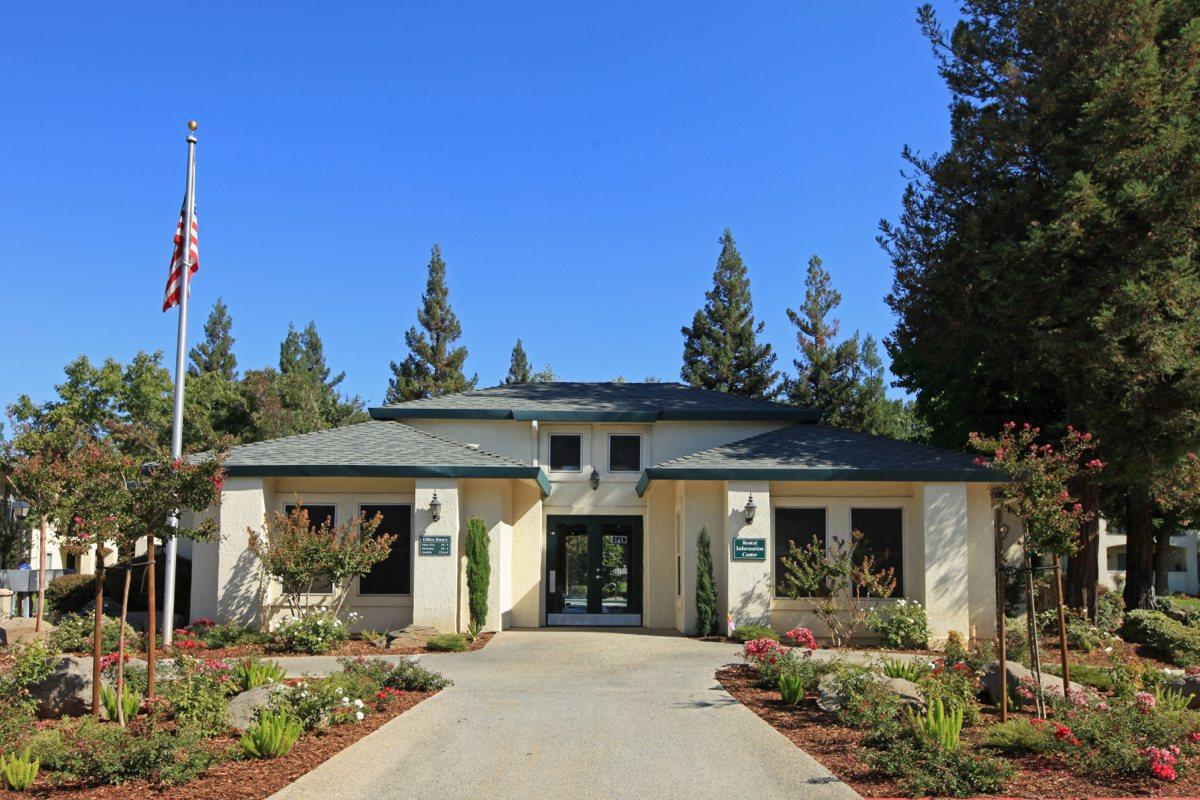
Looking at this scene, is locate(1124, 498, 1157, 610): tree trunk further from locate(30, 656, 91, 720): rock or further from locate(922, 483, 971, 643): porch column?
locate(30, 656, 91, 720): rock

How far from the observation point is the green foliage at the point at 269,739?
868 cm

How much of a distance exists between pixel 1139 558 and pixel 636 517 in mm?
11528

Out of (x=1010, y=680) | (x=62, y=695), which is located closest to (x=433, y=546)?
(x=62, y=695)

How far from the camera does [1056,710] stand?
9.94 metres

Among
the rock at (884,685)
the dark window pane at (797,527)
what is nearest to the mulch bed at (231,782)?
the rock at (884,685)

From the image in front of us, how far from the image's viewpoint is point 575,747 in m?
9.44

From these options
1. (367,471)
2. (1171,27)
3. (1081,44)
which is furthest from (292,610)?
(1171,27)

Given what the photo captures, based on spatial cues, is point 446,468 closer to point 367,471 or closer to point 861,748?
point 367,471

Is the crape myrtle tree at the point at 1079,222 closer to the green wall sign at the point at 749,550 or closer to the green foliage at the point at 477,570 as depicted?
the green wall sign at the point at 749,550

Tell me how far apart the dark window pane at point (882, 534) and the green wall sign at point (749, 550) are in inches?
79.3

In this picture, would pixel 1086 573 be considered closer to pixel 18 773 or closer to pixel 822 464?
pixel 822 464

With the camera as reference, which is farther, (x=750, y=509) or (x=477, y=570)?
(x=477, y=570)

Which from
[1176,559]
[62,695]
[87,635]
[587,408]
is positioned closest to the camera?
[62,695]

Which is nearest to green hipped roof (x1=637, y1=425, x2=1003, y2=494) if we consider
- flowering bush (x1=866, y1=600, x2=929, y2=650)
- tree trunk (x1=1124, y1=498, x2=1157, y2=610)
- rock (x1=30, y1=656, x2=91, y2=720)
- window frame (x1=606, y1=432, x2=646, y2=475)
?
window frame (x1=606, y1=432, x2=646, y2=475)
